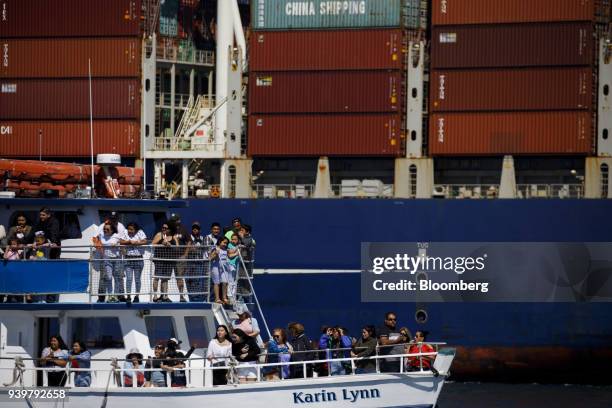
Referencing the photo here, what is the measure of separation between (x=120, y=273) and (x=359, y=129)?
19.0 metres

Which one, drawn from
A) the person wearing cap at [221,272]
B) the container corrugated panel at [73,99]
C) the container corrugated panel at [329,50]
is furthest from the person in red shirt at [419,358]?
the container corrugated panel at [73,99]

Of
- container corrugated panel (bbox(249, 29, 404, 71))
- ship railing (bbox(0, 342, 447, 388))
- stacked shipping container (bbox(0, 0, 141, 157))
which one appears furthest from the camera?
stacked shipping container (bbox(0, 0, 141, 157))

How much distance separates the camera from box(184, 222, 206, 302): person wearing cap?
21.1 meters

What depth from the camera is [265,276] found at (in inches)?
1464

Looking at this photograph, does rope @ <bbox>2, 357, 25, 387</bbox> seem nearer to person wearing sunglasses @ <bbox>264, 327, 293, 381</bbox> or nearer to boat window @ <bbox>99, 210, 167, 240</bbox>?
boat window @ <bbox>99, 210, 167, 240</bbox>

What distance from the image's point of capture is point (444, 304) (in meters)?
36.2

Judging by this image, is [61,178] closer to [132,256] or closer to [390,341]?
[132,256]

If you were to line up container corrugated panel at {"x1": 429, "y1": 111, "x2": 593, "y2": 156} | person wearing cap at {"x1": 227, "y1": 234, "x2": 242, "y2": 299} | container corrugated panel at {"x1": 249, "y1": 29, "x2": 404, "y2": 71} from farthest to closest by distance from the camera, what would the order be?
container corrugated panel at {"x1": 249, "y1": 29, "x2": 404, "y2": 71} → container corrugated panel at {"x1": 429, "y1": 111, "x2": 593, "y2": 156} → person wearing cap at {"x1": 227, "y1": 234, "x2": 242, "y2": 299}

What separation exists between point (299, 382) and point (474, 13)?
854 inches

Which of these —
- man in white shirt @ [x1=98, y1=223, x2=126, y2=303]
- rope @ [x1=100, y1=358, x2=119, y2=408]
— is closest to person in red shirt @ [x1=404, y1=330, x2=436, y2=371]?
rope @ [x1=100, y1=358, x2=119, y2=408]

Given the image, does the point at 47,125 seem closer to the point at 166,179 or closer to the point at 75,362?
the point at 166,179

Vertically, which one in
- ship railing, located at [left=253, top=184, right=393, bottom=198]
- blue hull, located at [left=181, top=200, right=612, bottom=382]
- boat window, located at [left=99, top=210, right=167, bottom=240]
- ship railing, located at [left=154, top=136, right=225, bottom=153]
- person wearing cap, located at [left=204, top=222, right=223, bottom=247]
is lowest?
blue hull, located at [left=181, top=200, right=612, bottom=382]

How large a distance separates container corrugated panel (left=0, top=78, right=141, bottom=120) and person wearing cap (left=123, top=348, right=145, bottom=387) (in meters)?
21.1

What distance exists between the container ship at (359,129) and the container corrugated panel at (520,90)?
5 cm
